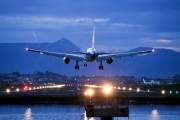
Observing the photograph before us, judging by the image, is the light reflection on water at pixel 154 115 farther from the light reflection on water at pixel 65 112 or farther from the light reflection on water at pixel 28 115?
the light reflection on water at pixel 28 115

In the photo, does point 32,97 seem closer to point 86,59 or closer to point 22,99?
point 22,99

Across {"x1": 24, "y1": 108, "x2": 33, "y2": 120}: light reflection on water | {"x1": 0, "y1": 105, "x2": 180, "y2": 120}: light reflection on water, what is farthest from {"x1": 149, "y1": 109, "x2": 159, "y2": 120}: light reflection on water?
{"x1": 24, "y1": 108, "x2": 33, "y2": 120}: light reflection on water

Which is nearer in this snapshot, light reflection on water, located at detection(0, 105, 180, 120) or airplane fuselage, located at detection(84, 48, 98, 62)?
light reflection on water, located at detection(0, 105, 180, 120)

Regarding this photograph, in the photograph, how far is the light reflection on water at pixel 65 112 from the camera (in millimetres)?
125438

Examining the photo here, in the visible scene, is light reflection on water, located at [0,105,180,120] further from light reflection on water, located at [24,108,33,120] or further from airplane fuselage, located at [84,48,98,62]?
airplane fuselage, located at [84,48,98,62]

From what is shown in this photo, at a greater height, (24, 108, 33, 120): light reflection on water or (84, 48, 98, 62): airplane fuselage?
(84, 48, 98, 62): airplane fuselage

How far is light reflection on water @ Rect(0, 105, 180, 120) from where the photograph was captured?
4938 inches

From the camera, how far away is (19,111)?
140m

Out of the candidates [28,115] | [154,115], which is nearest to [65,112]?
[28,115]

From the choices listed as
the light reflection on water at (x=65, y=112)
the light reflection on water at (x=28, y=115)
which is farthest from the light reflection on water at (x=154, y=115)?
the light reflection on water at (x=28, y=115)

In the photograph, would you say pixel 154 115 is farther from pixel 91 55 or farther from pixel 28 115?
pixel 28 115

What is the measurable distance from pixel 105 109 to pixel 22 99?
70411mm

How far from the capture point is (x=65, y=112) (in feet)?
447

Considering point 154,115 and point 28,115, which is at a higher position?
point 28,115
